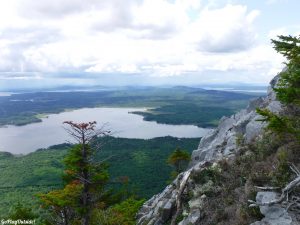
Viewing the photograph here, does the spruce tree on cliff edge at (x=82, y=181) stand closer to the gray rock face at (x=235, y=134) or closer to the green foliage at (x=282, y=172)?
the gray rock face at (x=235, y=134)

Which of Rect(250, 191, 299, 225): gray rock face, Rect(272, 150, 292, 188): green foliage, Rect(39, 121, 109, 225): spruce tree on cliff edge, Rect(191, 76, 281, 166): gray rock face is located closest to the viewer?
Rect(250, 191, 299, 225): gray rock face

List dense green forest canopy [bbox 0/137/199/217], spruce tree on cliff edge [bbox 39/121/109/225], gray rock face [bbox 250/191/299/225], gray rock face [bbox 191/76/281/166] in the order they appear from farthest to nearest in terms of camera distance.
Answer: dense green forest canopy [bbox 0/137/199/217] < gray rock face [bbox 191/76/281/166] < spruce tree on cliff edge [bbox 39/121/109/225] < gray rock face [bbox 250/191/299/225]

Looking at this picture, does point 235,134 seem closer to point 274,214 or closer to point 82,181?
point 82,181

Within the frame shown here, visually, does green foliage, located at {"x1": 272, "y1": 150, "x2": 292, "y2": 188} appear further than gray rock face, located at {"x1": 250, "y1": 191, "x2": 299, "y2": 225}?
Yes

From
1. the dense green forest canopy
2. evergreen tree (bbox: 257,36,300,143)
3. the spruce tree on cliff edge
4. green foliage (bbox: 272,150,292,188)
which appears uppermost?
evergreen tree (bbox: 257,36,300,143)

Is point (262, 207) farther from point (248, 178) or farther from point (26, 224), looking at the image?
point (26, 224)

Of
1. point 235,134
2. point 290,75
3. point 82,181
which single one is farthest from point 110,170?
point 290,75

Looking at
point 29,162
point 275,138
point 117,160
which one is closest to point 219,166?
point 275,138

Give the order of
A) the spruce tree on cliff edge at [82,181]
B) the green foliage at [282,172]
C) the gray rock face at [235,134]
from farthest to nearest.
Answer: the gray rock face at [235,134], the spruce tree on cliff edge at [82,181], the green foliage at [282,172]

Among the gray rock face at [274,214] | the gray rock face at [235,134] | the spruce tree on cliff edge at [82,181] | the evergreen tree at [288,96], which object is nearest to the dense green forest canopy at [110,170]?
the gray rock face at [235,134]

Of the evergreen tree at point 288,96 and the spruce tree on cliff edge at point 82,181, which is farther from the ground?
the evergreen tree at point 288,96

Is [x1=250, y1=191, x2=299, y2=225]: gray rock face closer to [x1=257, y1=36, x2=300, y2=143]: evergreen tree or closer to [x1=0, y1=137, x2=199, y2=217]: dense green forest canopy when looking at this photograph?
[x1=257, y1=36, x2=300, y2=143]: evergreen tree

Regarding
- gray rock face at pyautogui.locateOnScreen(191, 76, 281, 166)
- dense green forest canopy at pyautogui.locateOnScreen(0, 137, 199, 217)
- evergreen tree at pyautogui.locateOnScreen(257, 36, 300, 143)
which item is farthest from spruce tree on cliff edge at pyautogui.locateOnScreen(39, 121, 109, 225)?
dense green forest canopy at pyautogui.locateOnScreen(0, 137, 199, 217)

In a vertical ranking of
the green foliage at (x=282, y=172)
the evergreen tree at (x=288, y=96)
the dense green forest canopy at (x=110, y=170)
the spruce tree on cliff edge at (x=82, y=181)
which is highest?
the evergreen tree at (x=288, y=96)
